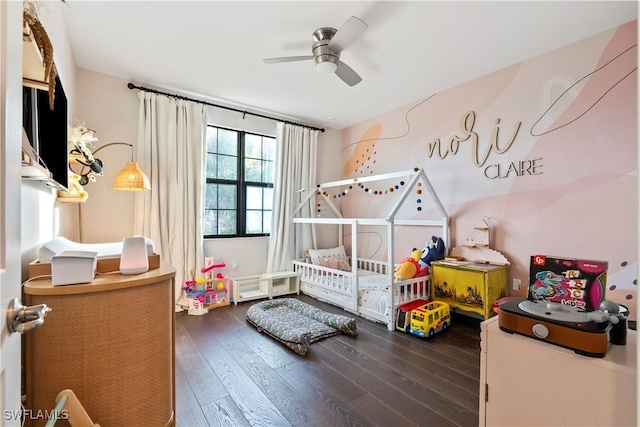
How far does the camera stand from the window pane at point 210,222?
3.70 m

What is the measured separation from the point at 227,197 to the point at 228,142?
0.74 m

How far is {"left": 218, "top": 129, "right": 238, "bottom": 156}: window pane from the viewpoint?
3.82 m

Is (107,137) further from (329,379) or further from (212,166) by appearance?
(329,379)

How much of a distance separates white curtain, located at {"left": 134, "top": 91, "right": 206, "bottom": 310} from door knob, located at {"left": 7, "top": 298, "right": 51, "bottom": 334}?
2758mm

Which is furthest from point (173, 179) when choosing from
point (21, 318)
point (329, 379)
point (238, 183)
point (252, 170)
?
point (21, 318)

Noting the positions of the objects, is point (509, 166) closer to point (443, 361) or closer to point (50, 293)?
point (443, 361)

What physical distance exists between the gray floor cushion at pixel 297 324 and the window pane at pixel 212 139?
82.1 inches

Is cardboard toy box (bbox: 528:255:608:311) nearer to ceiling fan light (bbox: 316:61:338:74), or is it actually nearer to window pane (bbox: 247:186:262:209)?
ceiling fan light (bbox: 316:61:338:74)

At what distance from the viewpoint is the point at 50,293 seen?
1.03m

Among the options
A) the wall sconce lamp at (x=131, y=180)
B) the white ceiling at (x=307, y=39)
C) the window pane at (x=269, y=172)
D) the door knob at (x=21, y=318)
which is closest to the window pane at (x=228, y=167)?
the window pane at (x=269, y=172)

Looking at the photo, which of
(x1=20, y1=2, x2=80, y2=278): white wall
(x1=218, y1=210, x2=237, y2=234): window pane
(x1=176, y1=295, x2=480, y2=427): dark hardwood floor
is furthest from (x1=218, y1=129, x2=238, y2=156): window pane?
(x1=176, y1=295, x2=480, y2=427): dark hardwood floor

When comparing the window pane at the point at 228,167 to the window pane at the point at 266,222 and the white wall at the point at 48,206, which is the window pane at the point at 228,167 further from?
the white wall at the point at 48,206

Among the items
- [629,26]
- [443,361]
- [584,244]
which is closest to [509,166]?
[584,244]

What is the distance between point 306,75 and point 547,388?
2995 millimetres
